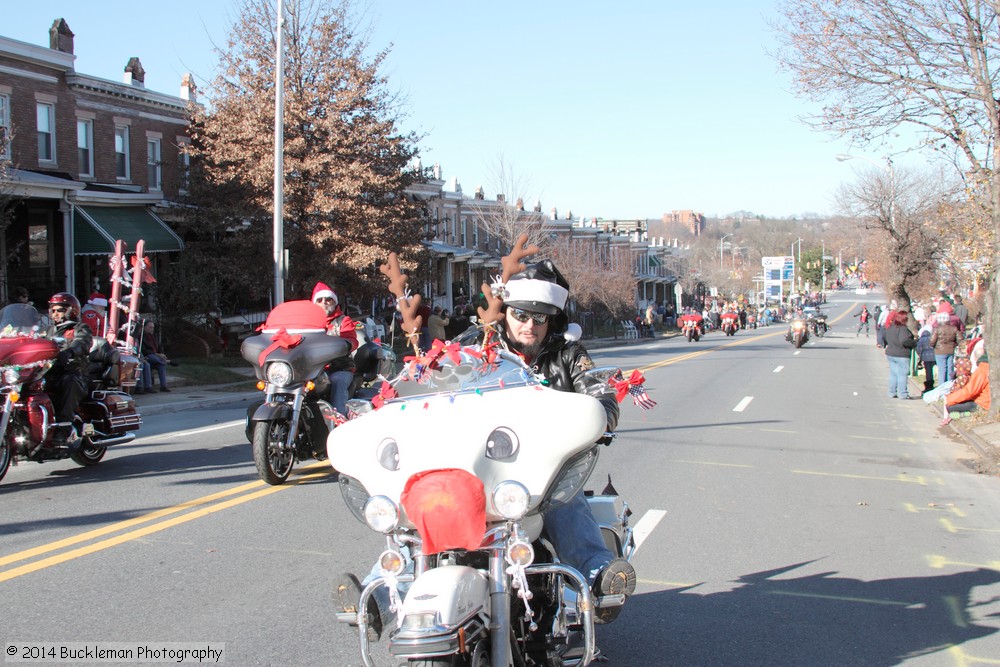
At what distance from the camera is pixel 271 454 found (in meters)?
9.21

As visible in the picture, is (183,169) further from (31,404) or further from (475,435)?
(475,435)

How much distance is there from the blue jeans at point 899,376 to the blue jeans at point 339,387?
46.9ft

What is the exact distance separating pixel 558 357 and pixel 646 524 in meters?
3.47

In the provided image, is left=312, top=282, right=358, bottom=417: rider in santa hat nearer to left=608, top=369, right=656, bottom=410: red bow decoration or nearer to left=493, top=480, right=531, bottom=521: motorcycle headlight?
left=608, top=369, right=656, bottom=410: red bow decoration

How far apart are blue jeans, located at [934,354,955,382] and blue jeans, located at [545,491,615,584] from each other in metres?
17.6

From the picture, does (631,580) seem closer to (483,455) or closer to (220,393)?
(483,455)

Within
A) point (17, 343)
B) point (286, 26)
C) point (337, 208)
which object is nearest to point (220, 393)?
point (337, 208)

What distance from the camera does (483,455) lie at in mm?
3803

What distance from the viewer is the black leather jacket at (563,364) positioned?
4.96 meters

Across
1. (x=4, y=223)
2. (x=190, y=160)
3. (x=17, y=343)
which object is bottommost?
(x=17, y=343)

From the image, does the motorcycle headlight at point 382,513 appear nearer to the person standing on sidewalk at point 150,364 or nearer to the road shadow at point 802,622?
the road shadow at point 802,622

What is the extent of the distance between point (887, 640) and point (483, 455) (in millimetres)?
2968

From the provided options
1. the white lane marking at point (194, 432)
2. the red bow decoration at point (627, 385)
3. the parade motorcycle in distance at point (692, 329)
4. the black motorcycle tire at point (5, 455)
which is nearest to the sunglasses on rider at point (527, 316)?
the red bow decoration at point (627, 385)

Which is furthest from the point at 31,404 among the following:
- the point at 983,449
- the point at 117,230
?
the point at 117,230
